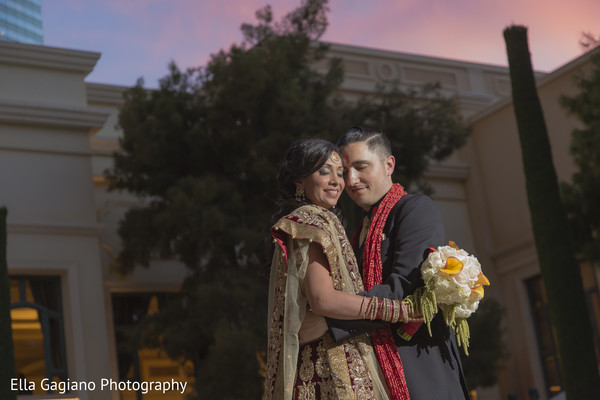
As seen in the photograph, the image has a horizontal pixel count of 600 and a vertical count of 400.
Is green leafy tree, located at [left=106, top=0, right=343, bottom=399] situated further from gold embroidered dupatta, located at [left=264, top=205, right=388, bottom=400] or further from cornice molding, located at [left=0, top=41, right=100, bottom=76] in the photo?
gold embroidered dupatta, located at [left=264, top=205, right=388, bottom=400]

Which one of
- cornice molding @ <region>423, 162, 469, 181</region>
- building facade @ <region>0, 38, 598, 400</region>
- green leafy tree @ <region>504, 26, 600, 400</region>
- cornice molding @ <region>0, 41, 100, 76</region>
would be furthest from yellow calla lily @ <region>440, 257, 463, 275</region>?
cornice molding @ <region>423, 162, 469, 181</region>

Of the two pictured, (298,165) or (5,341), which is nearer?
(298,165)

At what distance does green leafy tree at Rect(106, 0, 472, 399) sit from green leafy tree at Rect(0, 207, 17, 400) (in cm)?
226

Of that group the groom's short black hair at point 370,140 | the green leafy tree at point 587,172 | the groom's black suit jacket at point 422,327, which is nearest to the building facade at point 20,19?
the green leafy tree at point 587,172

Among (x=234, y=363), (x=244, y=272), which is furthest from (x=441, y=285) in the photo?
(x=244, y=272)

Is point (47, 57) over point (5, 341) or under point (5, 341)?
over

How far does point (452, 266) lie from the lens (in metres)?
2.93

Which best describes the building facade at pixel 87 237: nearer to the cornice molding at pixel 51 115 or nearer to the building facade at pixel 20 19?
the cornice molding at pixel 51 115

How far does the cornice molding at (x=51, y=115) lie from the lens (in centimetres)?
1135

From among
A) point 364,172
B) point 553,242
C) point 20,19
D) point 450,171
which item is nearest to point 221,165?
point 553,242

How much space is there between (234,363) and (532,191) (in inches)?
152

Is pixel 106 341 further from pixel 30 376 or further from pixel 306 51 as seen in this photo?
pixel 306 51

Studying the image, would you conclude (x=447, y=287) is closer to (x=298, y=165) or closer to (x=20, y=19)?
(x=298, y=165)

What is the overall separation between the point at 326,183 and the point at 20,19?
53860mm
